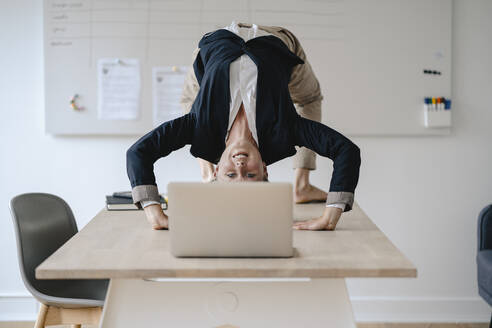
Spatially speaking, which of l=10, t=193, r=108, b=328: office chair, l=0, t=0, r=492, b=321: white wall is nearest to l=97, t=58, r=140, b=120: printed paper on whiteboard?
l=0, t=0, r=492, b=321: white wall

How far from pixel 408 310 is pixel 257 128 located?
207cm

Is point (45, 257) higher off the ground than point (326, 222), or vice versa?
point (326, 222)

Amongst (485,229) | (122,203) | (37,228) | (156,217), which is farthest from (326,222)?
(485,229)

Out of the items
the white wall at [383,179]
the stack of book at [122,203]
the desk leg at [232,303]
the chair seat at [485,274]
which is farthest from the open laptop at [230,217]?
the white wall at [383,179]

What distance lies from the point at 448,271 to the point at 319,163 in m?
1.11

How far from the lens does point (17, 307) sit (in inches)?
127

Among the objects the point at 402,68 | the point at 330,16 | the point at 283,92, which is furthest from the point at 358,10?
the point at 283,92

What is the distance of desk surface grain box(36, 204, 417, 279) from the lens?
1198 millimetres

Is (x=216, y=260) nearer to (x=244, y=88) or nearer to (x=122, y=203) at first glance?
(x=244, y=88)

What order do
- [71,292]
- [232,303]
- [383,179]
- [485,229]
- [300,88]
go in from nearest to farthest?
1. [232,303]
2. [71,292]
3. [300,88]
4. [485,229]
5. [383,179]

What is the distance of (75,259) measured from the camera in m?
1.29

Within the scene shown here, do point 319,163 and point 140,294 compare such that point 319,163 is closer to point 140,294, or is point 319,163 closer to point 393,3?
point 393,3

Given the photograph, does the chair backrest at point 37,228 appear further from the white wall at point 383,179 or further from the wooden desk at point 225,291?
the white wall at point 383,179

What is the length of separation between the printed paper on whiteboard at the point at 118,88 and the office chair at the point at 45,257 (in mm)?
1022
